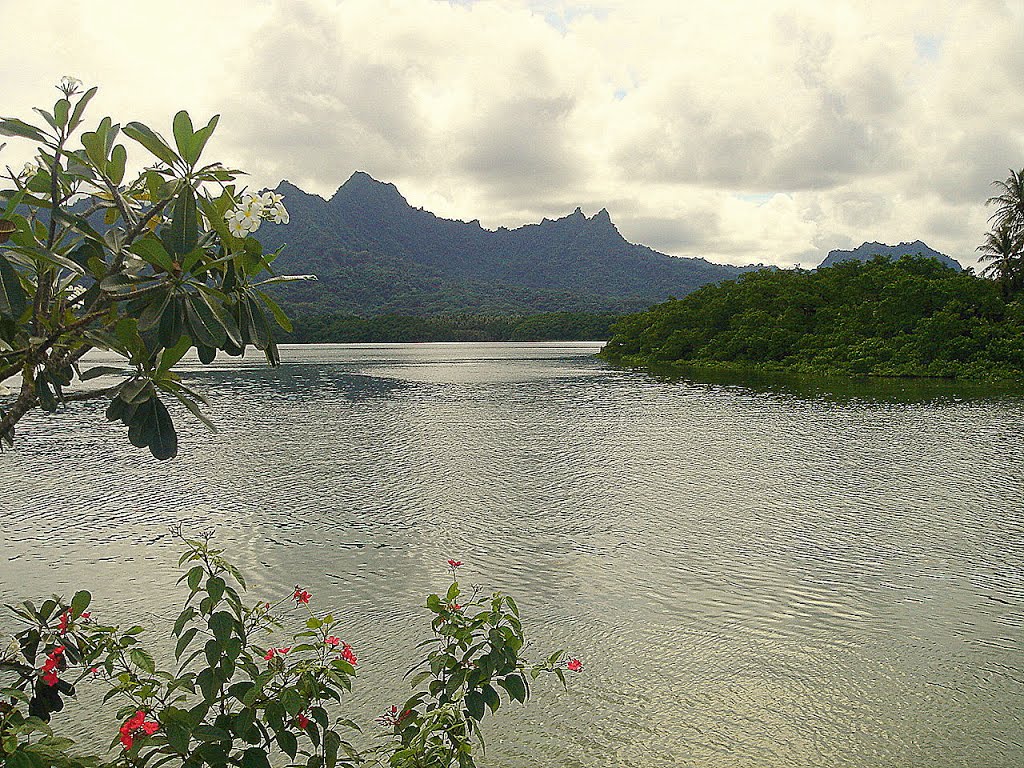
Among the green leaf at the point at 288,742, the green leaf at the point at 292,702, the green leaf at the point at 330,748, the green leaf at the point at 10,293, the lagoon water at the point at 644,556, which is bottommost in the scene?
the lagoon water at the point at 644,556

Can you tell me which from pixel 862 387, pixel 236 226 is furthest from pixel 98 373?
pixel 862 387

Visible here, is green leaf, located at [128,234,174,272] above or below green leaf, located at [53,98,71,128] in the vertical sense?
below

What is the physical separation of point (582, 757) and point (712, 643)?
2687 millimetres

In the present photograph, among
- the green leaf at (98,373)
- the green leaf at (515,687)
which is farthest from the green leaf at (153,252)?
the green leaf at (515,687)

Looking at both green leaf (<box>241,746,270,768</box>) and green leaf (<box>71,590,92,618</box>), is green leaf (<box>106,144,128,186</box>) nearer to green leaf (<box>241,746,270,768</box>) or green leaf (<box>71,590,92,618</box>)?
green leaf (<box>71,590,92,618</box>)

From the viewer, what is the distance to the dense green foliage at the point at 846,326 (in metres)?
46.3

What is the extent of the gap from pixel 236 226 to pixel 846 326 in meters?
60.3

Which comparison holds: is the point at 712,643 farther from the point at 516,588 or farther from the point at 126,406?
the point at 126,406

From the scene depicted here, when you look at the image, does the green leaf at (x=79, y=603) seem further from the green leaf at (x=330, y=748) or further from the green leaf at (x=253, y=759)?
the green leaf at (x=330, y=748)

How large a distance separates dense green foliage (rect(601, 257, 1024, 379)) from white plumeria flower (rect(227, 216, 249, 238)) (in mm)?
47684

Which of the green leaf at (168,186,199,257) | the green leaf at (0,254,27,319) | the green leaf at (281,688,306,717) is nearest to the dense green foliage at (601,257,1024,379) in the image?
the green leaf at (281,688,306,717)

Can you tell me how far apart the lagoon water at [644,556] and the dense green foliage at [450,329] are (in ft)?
396

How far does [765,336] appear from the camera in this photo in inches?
2499

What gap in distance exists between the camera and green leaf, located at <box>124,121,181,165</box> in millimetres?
2967
